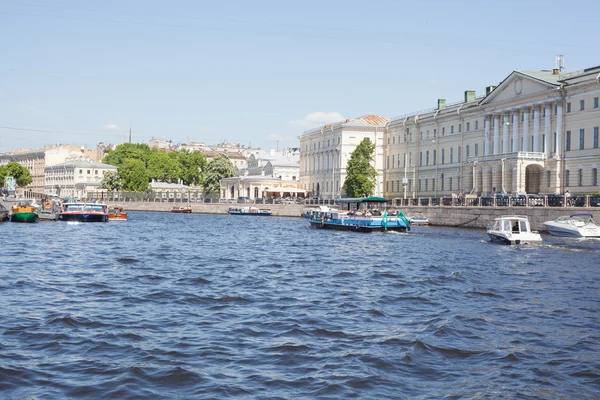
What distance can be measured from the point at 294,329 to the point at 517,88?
6177 centimetres

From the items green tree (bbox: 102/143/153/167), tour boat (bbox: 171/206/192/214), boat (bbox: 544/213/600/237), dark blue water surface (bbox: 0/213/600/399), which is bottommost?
dark blue water surface (bbox: 0/213/600/399)

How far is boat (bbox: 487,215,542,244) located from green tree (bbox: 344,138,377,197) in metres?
46.0

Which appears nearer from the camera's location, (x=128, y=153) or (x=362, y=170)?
(x=362, y=170)

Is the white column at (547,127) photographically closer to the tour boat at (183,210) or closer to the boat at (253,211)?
the boat at (253,211)

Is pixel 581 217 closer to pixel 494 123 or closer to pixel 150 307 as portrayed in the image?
pixel 494 123

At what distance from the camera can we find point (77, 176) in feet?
568

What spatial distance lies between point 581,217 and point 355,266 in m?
26.0

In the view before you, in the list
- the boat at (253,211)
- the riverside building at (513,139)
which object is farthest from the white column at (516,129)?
the boat at (253,211)

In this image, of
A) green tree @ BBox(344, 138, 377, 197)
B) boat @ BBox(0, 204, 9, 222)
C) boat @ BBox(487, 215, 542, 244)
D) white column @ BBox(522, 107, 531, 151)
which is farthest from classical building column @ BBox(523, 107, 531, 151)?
boat @ BBox(0, 204, 9, 222)

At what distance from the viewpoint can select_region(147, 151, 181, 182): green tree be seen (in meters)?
159

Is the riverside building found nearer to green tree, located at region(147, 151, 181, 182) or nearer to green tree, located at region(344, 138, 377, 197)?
green tree, located at region(344, 138, 377, 197)

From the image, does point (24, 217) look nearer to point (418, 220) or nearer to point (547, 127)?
point (418, 220)

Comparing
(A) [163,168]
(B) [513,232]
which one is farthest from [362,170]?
(A) [163,168]

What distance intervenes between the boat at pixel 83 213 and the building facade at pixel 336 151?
42.1 metres
